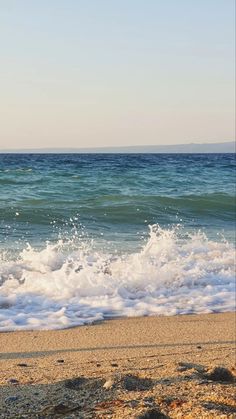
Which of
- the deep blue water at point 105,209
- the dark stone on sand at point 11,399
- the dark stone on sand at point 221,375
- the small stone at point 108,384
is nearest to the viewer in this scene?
the dark stone on sand at point 11,399

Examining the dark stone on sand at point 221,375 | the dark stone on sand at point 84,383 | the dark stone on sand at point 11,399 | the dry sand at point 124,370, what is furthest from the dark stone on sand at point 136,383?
the dark stone on sand at point 11,399

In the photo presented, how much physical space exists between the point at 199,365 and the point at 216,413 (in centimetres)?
129

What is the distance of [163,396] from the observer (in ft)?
10.7

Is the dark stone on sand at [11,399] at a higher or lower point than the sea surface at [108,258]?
higher

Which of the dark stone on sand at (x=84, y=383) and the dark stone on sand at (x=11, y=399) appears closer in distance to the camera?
the dark stone on sand at (x=11, y=399)

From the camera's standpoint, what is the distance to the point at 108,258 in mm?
7883

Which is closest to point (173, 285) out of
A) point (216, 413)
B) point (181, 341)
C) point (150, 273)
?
point (150, 273)

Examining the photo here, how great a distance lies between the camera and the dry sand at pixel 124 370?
309 centimetres

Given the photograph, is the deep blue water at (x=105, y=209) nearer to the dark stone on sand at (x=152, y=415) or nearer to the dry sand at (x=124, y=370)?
the dry sand at (x=124, y=370)

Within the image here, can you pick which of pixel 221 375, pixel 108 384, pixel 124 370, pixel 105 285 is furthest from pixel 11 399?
pixel 105 285

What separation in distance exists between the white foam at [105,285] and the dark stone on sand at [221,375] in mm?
1903

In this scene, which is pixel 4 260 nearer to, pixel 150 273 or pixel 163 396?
pixel 150 273

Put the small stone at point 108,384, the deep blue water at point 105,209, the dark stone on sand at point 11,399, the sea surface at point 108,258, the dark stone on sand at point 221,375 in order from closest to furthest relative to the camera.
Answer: the dark stone on sand at point 11,399
the small stone at point 108,384
the dark stone on sand at point 221,375
the sea surface at point 108,258
the deep blue water at point 105,209

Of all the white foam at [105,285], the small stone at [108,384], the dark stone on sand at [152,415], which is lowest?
the white foam at [105,285]
